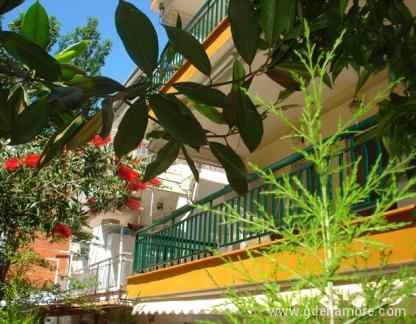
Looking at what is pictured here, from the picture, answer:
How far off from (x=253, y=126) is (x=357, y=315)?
3.73 ft

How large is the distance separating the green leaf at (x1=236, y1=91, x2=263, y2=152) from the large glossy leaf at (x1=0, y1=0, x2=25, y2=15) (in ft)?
3.23

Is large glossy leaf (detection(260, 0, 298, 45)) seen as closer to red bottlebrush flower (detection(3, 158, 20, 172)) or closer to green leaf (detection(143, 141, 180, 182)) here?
green leaf (detection(143, 141, 180, 182))

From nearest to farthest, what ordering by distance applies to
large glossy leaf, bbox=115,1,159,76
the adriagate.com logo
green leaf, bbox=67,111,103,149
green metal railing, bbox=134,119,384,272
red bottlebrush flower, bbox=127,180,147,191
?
the adriagate.com logo
large glossy leaf, bbox=115,1,159,76
green leaf, bbox=67,111,103,149
green metal railing, bbox=134,119,384,272
red bottlebrush flower, bbox=127,180,147,191

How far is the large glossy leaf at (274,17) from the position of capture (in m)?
1.98

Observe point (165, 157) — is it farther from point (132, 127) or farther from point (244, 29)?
point (244, 29)

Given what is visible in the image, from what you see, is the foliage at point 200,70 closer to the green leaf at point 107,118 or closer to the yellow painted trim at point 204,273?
the green leaf at point 107,118

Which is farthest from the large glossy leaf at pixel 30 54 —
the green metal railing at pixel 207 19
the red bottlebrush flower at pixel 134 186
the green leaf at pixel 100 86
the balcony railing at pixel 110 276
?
the balcony railing at pixel 110 276

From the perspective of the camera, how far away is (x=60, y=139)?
84.3 inches

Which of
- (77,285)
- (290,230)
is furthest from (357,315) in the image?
(77,285)

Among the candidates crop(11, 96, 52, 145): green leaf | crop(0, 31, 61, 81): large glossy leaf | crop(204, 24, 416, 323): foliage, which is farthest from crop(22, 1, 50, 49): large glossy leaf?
crop(204, 24, 416, 323): foliage

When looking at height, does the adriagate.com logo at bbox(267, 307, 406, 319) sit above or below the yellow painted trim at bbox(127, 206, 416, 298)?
below

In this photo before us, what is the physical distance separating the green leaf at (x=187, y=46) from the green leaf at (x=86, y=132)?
51 centimetres

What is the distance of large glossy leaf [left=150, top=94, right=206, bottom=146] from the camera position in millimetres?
1920

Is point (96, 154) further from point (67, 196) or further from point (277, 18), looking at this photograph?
point (277, 18)
